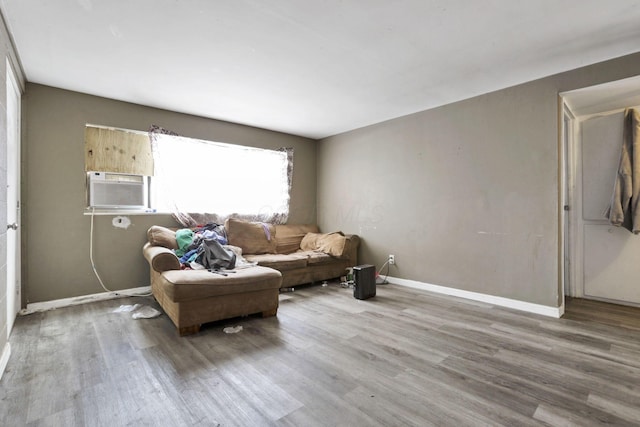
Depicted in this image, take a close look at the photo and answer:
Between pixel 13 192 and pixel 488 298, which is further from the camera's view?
pixel 488 298

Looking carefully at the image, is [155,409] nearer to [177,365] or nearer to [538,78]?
[177,365]

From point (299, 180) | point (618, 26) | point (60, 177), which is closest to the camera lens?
point (618, 26)

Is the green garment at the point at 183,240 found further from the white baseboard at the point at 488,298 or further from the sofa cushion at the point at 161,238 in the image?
the white baseboard at the point at 488,298

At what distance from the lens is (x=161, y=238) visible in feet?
11.3

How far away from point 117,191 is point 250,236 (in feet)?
5.47

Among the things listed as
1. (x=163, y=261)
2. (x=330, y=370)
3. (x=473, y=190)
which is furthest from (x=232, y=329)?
(x=473, y=190)

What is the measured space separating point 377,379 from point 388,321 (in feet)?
3.41

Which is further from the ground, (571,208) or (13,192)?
(13,192)

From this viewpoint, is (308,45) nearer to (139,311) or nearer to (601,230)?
(139,311)

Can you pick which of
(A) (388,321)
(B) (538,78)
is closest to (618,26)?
(B) (538,78)

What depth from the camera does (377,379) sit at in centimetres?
187

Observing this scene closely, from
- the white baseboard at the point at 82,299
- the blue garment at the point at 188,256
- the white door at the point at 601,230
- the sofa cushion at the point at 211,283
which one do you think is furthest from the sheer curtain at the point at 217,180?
the white door at the point at 601,230

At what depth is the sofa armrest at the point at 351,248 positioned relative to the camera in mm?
4555

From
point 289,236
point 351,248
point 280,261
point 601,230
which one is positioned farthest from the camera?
point 289,236
